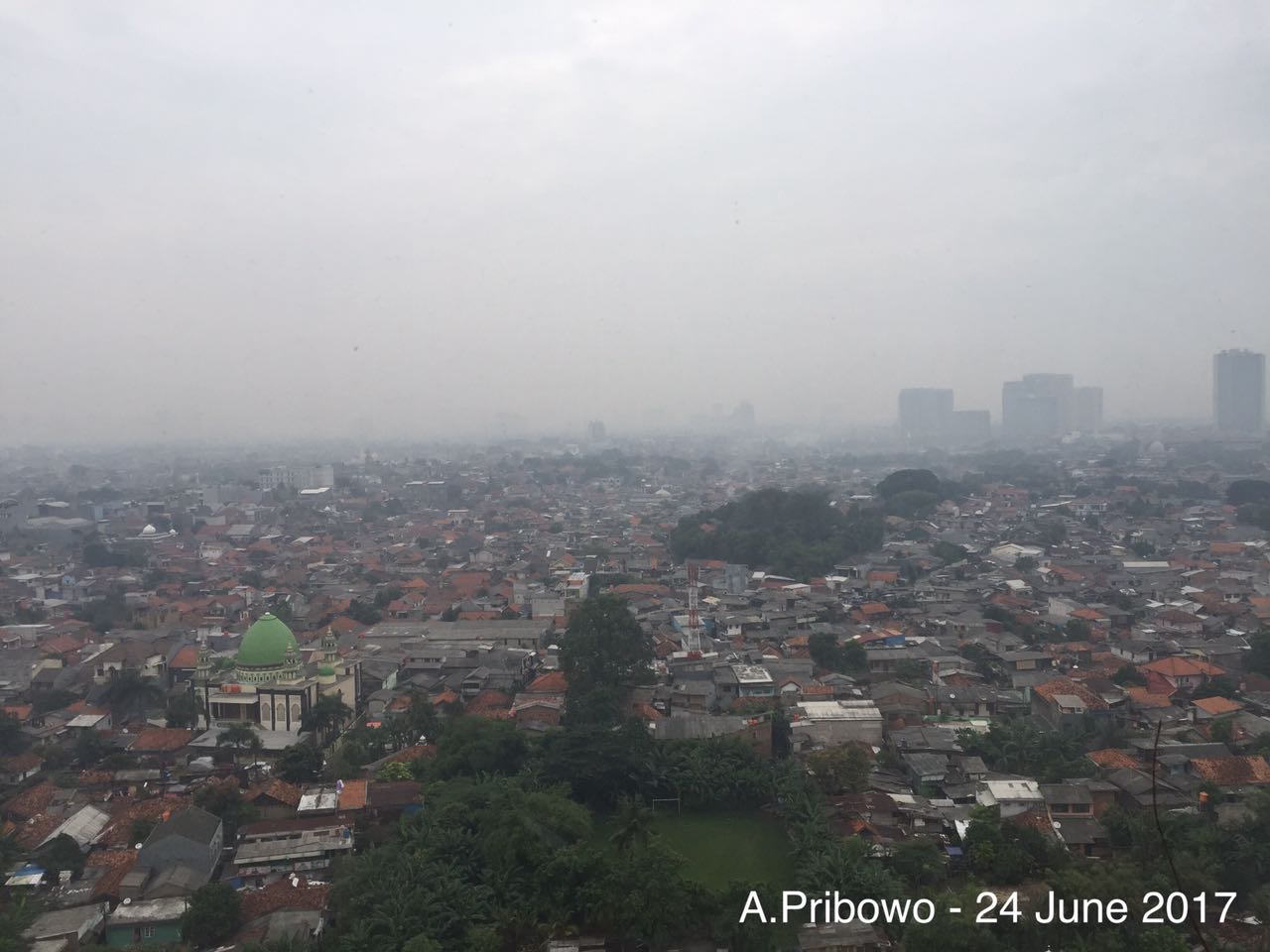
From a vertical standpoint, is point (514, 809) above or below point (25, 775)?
above

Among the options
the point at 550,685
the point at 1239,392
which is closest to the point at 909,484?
the point at 550,685

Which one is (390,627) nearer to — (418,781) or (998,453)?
(418,781)

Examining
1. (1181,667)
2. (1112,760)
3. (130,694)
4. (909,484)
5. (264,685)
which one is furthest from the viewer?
(909,484)

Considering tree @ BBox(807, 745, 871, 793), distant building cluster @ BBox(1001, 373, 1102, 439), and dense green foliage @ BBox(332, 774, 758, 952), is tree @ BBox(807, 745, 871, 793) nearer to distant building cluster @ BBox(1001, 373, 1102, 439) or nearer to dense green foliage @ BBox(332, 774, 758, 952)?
dense green foliage @ BBox(332, 774, 758, 952)

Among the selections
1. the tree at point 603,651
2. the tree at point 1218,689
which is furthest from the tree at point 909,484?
the tree at point 603,651

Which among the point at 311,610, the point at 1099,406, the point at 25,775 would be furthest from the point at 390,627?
the point at 1099,406

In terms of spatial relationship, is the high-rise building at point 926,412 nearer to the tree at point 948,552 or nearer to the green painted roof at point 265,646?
the tree at point 948,552

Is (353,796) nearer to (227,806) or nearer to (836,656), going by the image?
(227,806)
